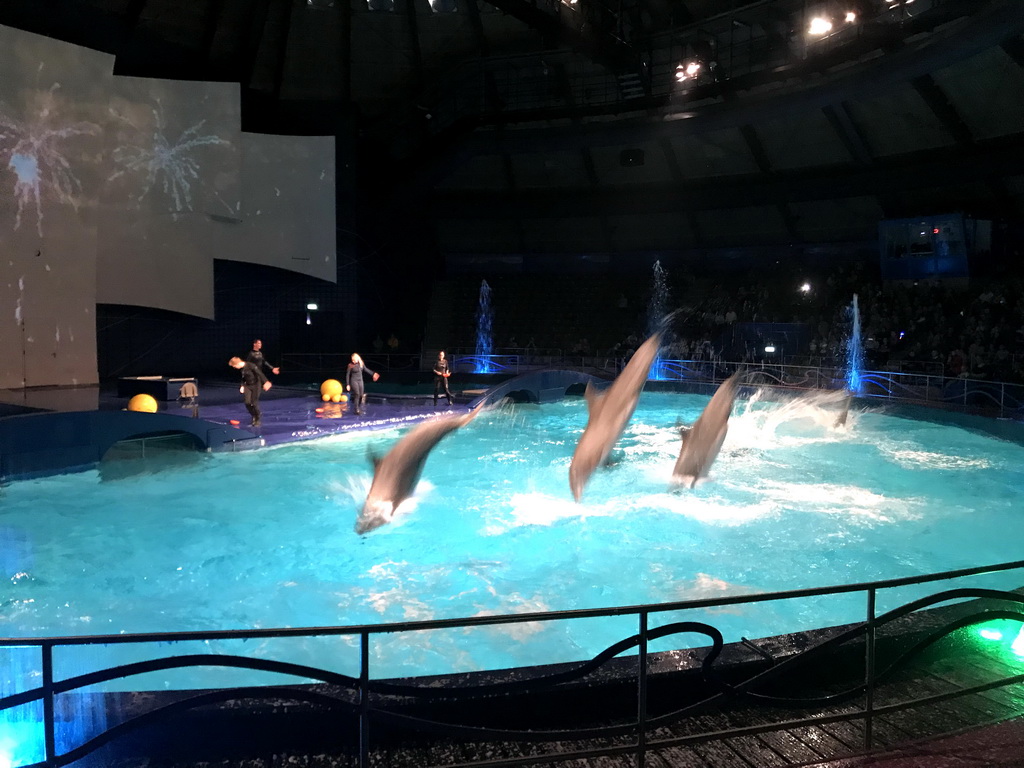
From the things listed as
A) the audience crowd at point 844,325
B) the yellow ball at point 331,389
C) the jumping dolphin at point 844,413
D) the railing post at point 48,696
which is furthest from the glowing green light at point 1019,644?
the yellow ball at point 331,389

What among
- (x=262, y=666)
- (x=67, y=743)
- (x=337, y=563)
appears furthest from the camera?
(x=337, y=563)

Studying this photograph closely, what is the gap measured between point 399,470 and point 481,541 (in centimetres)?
Answer: 236

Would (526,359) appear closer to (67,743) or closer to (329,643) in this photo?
(329,643)

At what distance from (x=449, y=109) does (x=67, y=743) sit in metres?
27.7

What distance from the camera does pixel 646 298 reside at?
109 feet

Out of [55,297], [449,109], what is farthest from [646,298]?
[55,297]

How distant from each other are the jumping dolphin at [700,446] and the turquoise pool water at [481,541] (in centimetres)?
32

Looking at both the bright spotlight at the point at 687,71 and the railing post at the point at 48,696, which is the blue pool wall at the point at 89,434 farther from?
the bright spotlight at the point at 687,71

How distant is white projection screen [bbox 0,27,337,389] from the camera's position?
19047mm

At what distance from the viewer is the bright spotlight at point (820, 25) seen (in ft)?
67.9

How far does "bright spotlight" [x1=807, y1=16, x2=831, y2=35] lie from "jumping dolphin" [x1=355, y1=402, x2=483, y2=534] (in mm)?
16790

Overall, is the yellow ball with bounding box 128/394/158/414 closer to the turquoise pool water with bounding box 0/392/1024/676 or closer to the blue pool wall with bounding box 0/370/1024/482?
the blue pool wall with bounding box 0/370/1024/482

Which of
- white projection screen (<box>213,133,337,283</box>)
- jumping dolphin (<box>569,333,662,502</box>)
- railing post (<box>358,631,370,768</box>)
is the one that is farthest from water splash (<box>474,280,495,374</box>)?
railing post (<box>358,631,370,768</box>)

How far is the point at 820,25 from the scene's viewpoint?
68.1ft
